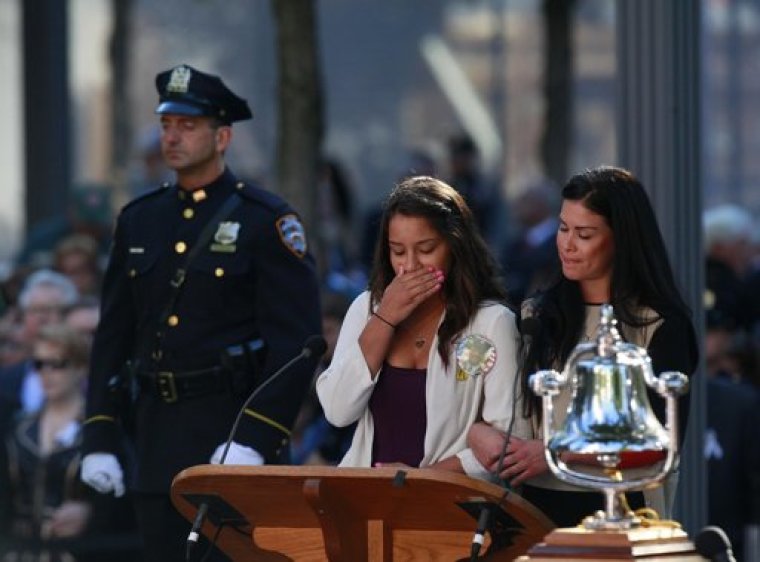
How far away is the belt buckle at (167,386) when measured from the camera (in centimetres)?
863

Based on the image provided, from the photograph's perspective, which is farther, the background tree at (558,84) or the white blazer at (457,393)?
the background tree at (558,84)

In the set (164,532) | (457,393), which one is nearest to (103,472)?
(164,532)

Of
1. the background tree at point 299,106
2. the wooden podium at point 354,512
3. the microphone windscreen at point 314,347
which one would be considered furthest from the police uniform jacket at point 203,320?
the background tree at point 299,106

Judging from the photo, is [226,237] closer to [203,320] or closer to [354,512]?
[203,320]

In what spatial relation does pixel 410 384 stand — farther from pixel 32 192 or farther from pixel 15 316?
pixel 32 192

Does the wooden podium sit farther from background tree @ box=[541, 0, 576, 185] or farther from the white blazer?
background tree @ box=[541, 0, 576, 185]

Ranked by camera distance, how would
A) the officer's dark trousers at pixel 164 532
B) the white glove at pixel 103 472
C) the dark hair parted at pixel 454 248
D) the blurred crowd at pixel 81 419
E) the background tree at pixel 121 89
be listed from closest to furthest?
the dark hair parted at pixel 454 248, the officer's dark trousers at pixel 164 532, the white glove at pixel 103 472, the blurred crowd at pixel 81 419, the background tree at pixel 121 89

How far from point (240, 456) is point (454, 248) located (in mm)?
1346

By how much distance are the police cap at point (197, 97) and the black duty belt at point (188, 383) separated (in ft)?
2.77

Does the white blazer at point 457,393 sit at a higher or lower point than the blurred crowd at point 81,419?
higher

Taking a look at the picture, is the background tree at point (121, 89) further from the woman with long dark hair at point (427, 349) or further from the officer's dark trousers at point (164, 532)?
the woman with long dark hair at point (427, 349)

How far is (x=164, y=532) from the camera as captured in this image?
8484mm

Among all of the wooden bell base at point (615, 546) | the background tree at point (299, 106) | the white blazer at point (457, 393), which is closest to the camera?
the wooden bell base at point (615, 546)

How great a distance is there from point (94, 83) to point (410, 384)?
63.2 ft
